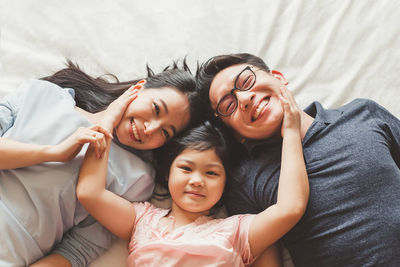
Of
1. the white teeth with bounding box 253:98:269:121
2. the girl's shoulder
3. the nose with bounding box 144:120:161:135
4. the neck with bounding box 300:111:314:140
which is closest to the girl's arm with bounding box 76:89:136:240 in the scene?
the nose with bounding box 144:120:161:135

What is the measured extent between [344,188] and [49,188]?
872mm

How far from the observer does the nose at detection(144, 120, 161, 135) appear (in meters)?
1.25

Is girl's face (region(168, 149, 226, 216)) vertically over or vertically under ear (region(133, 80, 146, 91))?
under

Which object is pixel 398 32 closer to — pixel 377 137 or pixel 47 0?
pixel 377 137

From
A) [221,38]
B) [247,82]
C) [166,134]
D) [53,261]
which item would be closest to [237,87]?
[247,82]

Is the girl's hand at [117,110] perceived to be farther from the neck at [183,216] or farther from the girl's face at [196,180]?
the neck at [183,216]

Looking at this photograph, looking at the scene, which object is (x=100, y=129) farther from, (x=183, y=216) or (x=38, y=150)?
(x=183, y=216)

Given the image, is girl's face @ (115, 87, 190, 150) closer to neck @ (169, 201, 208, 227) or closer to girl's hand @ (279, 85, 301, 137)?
neck @ (169, 201, 208, 227)

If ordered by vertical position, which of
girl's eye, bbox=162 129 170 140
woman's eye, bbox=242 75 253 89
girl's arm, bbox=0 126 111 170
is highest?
woman's eye, bbox=242 75 253 89

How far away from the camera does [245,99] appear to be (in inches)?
48.4

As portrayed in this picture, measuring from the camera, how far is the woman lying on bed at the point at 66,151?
3.69ft

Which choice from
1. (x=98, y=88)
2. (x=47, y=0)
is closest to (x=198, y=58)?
(x=98, y=88)

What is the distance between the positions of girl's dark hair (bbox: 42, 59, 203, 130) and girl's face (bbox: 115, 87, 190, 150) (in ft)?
0.27

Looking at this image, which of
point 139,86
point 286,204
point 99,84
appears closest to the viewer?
point 286,204
